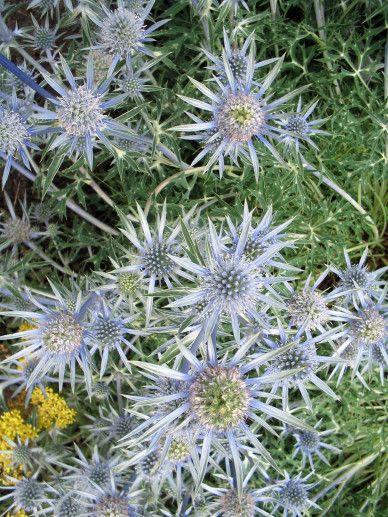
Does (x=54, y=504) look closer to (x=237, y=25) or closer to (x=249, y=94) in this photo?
(x=249, y=94)

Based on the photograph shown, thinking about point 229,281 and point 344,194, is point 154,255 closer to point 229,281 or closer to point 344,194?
point 229,281

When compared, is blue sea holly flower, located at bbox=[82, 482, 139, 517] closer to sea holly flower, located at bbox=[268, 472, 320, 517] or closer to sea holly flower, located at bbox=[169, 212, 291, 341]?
sea holly flower, located at bbox=[268, 472, 320, 517]

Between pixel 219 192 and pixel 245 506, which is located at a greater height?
pixel 219 192

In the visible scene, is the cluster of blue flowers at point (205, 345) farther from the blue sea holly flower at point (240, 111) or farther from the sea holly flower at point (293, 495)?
the blue sea holly flower at point (240, 111)

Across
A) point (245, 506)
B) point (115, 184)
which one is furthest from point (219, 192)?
point (245, 506)

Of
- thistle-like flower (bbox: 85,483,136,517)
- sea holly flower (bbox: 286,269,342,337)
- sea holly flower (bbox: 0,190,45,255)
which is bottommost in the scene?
thistle-like flower (bbox: 85,483,136,517)

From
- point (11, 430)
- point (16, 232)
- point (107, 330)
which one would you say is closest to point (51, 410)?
point (11, 430)

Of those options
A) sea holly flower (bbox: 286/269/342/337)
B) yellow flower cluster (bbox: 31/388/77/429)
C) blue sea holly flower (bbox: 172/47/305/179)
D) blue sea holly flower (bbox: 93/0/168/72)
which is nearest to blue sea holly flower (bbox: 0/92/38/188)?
blue sea holly flower (bbox: 93/0/168/72)
